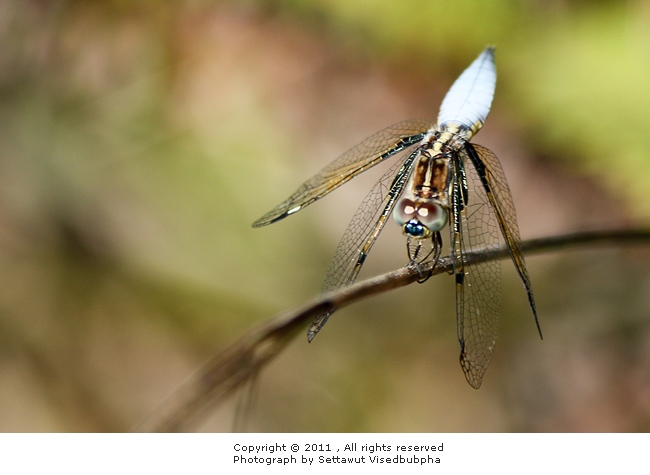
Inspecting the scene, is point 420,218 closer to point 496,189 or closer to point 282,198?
point 496,189

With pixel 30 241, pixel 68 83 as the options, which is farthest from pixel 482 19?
pixel 30 241

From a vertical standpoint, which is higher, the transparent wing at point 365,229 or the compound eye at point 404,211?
the compound eye at point 404,211

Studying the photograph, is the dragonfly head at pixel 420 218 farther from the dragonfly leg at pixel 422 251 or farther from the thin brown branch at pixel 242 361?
the thin brown branch at pixel 242 361

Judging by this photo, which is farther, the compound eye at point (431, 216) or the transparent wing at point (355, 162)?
the transparent wing at point (355, 162)

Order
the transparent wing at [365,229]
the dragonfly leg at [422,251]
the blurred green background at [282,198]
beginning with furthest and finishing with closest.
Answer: the blurred green background at [282,198], the transparent wing at [365,229], the dragonfly leg at [422,251]

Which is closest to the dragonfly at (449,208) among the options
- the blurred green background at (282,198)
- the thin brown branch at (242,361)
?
the thin brown branch at (242,361)

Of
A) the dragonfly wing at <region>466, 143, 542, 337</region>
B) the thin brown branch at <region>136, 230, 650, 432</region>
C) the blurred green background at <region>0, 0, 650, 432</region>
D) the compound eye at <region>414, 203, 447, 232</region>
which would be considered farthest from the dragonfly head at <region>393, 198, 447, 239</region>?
the blurred green background at <region>0, 0, 650, 432</region>
